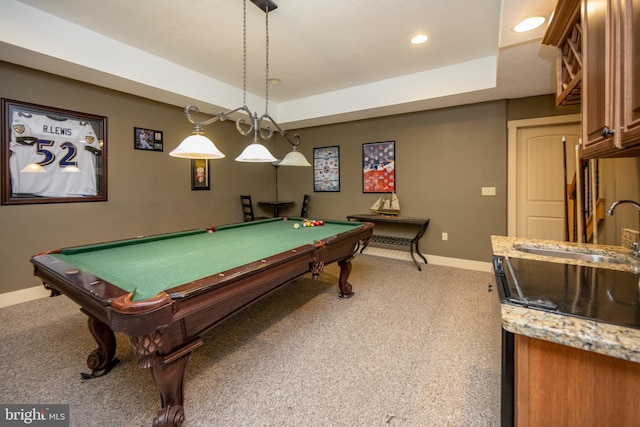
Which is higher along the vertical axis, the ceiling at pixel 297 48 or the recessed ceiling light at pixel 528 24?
the ceiling at pixel 297 48

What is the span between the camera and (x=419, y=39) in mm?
2852

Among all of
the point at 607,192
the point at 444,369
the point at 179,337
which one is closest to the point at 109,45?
the point at 179,337

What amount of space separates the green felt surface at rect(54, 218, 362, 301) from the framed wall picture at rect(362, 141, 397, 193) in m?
2.18

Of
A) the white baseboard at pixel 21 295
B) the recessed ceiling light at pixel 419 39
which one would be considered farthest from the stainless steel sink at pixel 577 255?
the white baseboard at pixel 21 295

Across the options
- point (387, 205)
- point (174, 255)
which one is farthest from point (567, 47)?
point (387, 205)

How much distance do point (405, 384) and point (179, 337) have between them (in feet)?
4.29

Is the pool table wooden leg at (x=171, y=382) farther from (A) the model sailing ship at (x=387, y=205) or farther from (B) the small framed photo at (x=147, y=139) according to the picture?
(A) the model sailing ship at (x=387, y=205)

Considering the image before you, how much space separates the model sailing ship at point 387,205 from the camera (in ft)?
14.1

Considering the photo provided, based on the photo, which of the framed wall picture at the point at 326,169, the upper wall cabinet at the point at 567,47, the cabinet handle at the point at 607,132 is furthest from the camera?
the framed wall picture at the point at 326,169

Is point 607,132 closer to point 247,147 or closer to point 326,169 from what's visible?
point 247,147

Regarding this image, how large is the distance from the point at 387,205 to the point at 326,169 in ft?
4.91

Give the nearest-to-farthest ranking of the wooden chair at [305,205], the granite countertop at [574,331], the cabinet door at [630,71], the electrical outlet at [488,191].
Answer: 1. the granite countertop at [574,331]
2. the cabinet door at [630,71]
3. the electrical outlet at [488,191]
4. the wooden chair at [305,205]

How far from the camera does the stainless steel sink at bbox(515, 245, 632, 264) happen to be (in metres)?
1.30

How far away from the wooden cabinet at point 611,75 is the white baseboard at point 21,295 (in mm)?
4677
